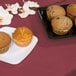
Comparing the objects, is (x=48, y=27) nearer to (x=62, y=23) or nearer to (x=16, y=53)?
(x=62, y=23)

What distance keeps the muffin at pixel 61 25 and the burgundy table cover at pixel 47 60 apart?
0.04 metres

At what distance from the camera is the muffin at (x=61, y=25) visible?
68 centimetres

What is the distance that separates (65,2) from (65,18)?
0.21 meters

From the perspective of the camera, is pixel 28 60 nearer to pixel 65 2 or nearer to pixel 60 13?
pixel 60 13

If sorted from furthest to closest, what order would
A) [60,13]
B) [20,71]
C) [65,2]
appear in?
[65,2] < [60,13] < [20,71]

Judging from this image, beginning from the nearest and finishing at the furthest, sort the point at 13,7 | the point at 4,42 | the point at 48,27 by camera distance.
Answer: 1. the point at 4,42
2. the point at 48,27
3. the point at 13,7

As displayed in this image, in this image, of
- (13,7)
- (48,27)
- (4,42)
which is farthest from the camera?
(13,7)

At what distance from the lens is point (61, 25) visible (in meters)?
0.68

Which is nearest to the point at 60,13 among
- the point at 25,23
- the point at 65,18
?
the point at 65,18

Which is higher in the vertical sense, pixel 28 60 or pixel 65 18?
pixel 65 18

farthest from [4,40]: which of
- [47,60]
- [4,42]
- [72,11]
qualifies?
[72,11]

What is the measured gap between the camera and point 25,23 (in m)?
0.78

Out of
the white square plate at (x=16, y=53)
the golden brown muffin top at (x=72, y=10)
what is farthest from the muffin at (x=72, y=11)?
the white square plate at (x=16, y=53)

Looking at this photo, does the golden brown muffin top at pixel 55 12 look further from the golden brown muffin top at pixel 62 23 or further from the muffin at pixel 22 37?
the muffin at pixel 22 37
